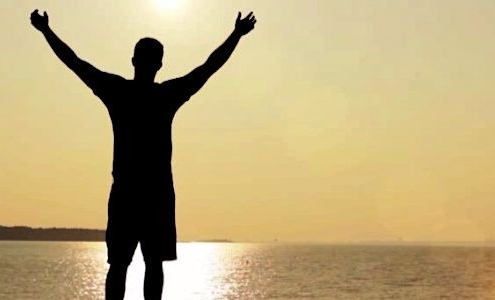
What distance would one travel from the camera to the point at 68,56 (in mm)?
7066

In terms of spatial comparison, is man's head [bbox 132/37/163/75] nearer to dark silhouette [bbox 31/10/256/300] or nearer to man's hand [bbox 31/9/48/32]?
dark silhouette [bbox 31/10/256/300]

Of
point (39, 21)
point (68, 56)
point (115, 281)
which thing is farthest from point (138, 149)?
point (39, 21)

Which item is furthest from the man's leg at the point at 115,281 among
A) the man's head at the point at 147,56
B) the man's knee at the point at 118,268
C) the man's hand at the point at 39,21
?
the man's hand at the point at 39,21

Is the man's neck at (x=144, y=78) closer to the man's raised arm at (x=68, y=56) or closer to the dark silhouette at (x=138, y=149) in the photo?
the dark silhouette at (x=138, y=149)

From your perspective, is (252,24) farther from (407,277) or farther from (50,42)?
(407,277)

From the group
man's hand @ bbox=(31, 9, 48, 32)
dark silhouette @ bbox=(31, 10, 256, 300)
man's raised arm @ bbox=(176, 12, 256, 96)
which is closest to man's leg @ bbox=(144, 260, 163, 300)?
dark silhouette @ bbox=(31, 10, 256, 300)

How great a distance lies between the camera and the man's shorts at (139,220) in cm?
703

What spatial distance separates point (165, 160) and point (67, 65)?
0.99 m

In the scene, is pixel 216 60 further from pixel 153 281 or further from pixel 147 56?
pixel 153 281

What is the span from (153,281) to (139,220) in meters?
0.52

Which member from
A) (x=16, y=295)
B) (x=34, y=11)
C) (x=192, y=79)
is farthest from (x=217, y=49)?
(x=16, y=295)

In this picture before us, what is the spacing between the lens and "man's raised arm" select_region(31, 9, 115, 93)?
7066 millimetres

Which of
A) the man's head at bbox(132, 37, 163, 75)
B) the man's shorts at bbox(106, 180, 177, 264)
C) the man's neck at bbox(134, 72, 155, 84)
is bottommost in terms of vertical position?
the man's shorts at bbox(106, 180, 177, 264)

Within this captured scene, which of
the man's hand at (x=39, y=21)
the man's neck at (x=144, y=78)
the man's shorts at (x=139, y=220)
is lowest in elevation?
the man's shorts at (x=139, y=220)
